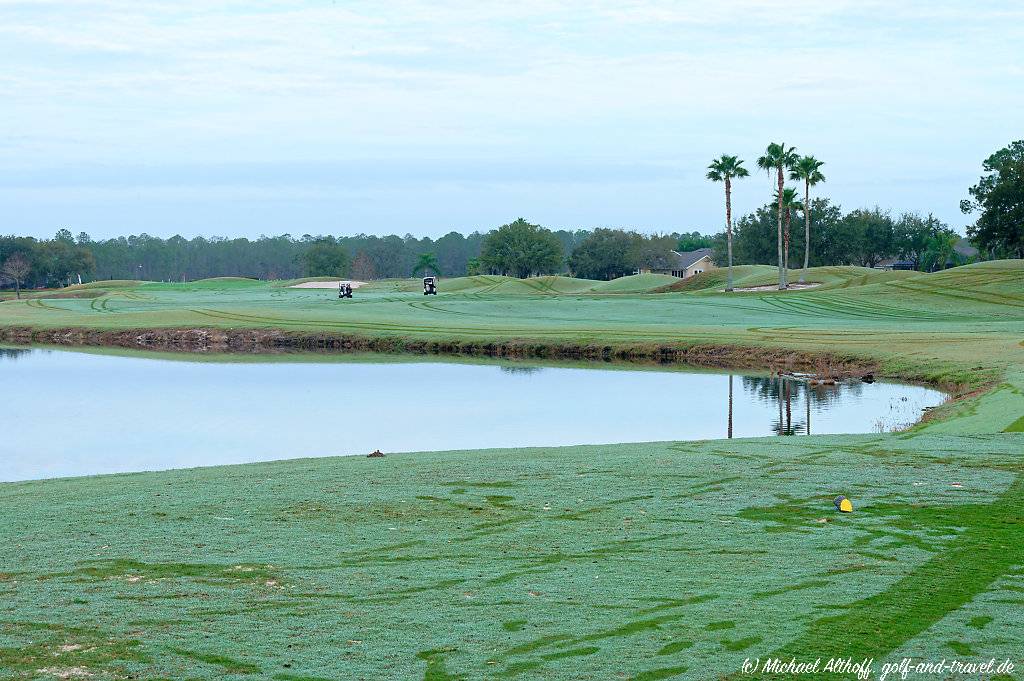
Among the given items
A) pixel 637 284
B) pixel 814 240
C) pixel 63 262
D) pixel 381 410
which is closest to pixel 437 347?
pixel 381 410

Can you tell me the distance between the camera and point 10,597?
9742 millimetres

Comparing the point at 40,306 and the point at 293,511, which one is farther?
the point at 40,306

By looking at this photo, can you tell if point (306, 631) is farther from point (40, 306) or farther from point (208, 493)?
point (40, 306)

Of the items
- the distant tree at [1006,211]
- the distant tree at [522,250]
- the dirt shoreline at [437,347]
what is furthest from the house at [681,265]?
the dirt shoreline at [437,347]

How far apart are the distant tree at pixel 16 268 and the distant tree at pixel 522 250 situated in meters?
62.4

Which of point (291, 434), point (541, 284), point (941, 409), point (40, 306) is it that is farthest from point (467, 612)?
point (541, 284)

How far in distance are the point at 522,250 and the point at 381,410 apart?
12388 centimetres

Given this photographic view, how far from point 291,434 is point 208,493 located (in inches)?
506

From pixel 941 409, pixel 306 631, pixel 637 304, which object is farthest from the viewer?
pixel 637 304

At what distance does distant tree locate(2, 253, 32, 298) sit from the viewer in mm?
153250

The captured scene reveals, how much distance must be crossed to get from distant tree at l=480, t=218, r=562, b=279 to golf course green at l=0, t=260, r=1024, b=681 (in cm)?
13350

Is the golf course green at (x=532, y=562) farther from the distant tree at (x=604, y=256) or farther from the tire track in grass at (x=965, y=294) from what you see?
the distant tree at (x=604, y=256)

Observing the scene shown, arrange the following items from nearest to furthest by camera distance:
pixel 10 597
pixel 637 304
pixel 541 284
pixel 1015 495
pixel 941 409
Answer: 1. pixel 10 597
2. pixel 1015 495
3. pixel 941 409
4. pixel 637 304
5. pixel 541 284

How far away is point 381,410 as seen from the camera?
32156mm
